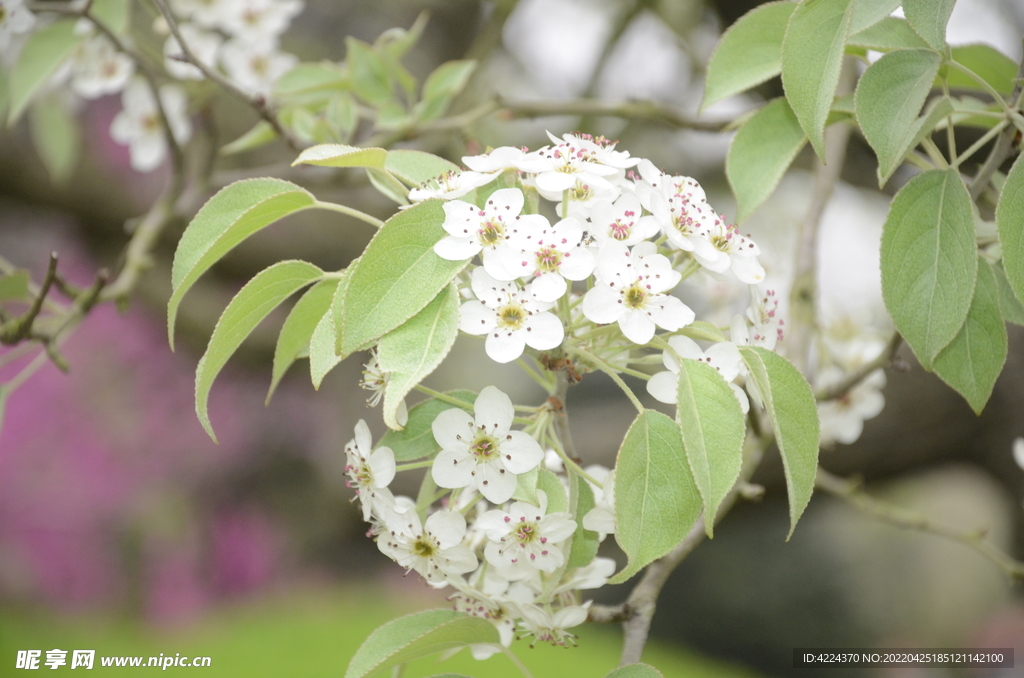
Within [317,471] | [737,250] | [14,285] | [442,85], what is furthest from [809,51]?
[317,471]

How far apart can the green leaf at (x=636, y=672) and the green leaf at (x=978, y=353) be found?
326 mm

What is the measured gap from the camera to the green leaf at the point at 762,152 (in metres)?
0.60

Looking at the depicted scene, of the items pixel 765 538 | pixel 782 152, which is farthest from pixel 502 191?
pixel 765 538

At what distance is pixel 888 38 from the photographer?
60 centimetres

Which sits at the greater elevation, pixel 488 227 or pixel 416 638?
pixel 488 227

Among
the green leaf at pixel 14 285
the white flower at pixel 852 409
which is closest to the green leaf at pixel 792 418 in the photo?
the white flower at pixel 852 409

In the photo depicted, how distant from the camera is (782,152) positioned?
619 millimetres

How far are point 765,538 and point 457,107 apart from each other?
161cm

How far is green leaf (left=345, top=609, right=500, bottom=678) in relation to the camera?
52 centimetres

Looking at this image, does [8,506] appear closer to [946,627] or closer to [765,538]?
[765,538]

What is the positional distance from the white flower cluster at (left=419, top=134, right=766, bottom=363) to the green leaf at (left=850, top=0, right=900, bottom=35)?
16 centimetres

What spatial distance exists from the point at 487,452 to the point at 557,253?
14 centimetres

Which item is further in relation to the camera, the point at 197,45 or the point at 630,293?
the point at 197,45

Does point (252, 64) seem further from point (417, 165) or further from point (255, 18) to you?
point (417, 165)
